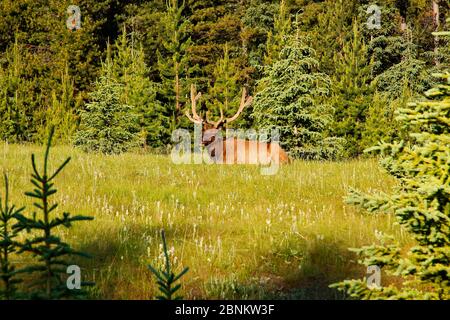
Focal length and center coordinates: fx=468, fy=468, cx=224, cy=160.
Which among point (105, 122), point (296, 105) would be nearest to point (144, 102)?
point (105, 122)

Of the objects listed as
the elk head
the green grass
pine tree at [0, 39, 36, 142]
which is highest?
pine tree at [0, 39, 36, 142]

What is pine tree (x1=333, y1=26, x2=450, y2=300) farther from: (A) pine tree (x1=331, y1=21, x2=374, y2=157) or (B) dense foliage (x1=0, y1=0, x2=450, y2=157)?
(A) pine tree (x1=331, y1=21, x2=374, y2=157)

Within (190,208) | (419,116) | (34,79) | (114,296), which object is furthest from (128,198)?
(34,79)

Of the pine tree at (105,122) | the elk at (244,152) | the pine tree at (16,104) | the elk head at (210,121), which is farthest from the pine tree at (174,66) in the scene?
the elk at (244,152)

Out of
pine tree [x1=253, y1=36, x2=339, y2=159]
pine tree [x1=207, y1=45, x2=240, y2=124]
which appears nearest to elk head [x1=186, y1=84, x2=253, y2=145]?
Answer: pine tree [x1=253, y1=36, x2=339, y2=159]

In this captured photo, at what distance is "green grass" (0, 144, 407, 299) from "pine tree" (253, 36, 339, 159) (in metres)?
5.67

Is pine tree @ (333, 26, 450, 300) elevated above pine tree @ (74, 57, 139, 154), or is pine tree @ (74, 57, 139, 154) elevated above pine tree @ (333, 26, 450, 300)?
pine tree @ (74, 57, 139, 154)

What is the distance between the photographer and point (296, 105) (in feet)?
49.4

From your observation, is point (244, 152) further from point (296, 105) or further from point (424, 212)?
point (424, 212)

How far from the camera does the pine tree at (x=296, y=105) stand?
15.2 metres

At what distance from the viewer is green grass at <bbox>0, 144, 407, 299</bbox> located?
184 inches

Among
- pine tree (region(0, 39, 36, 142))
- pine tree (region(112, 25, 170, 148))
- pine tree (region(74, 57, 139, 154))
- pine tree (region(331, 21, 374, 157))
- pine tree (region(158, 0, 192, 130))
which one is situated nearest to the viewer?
pine tree (region(74, 57, 139, 154))

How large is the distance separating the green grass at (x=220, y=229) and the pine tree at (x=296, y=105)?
5.67m

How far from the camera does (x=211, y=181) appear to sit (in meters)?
9.30
